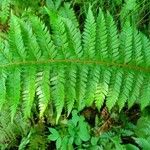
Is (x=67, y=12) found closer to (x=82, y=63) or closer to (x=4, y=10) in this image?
(x=4, y=10)

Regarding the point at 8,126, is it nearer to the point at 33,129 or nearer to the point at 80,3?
the point at 33,129

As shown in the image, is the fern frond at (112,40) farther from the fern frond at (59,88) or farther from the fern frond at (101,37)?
the fern frond at (59,88)

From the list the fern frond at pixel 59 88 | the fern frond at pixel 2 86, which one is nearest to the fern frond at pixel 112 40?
the fern frond at pixel 59 88

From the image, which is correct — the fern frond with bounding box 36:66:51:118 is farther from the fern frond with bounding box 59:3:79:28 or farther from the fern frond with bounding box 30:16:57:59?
the fern frond with bounding box 59:3:79:28

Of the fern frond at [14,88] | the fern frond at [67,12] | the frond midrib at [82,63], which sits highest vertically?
the fern frond at [67,12]

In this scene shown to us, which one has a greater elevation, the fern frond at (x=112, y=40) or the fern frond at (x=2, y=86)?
the fern frond at (x=112, y=40)

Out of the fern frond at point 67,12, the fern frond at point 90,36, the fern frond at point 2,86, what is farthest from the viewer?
the fern frond at point 67,12

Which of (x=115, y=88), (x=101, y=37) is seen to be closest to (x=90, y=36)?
(x=101, y=37)

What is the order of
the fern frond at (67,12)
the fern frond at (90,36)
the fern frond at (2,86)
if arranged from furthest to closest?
the fern frond at (67,12) → the fern frond at (90,36) → the fern frond at (2,86)
